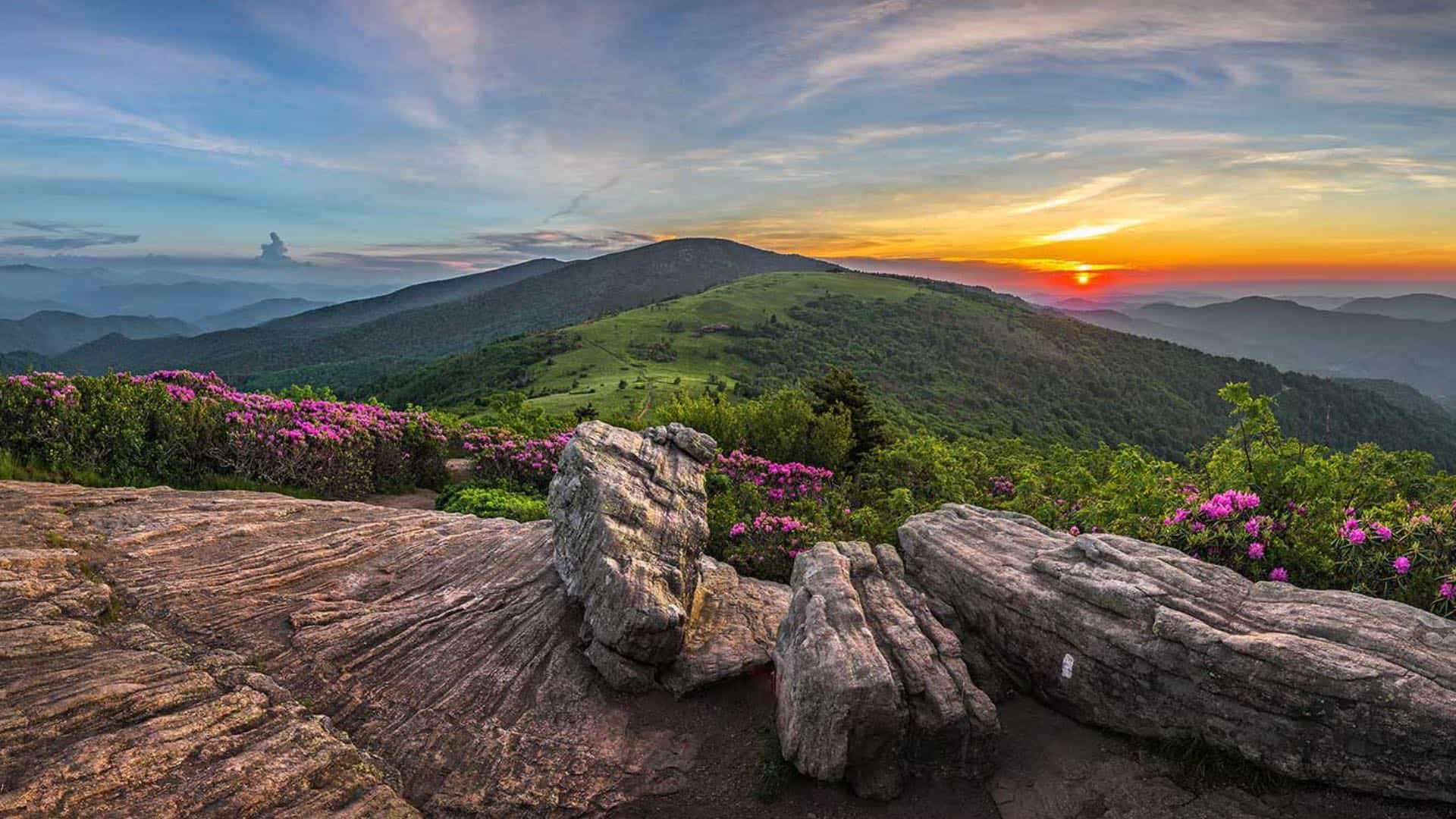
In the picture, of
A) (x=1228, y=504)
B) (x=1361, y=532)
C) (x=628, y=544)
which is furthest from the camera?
(x=628, y=544)

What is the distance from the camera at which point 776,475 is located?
19281mm

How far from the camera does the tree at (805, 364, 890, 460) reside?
25138 millimetres

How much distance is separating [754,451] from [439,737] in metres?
16.0

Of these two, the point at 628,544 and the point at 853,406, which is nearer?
the point at 628,544

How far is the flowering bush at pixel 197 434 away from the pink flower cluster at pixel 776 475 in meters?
9.14

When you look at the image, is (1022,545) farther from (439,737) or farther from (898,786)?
(439,737)

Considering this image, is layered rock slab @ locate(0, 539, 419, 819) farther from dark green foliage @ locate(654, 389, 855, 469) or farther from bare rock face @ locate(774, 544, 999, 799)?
dark green foliage @ locate(654, 389, 855, 469)

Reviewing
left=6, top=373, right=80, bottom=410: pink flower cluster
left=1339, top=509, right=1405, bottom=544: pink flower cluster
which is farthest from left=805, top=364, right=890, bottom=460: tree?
left=6, top=373, right=80, bottom=410: pink flower cluster

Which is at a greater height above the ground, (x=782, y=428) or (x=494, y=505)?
(x=782, y=428)

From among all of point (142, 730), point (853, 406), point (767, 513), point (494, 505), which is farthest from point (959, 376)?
point (142, 730)

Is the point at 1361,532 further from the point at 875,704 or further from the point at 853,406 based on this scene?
the point at 853,406

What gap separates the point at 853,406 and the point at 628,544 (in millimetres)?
16876

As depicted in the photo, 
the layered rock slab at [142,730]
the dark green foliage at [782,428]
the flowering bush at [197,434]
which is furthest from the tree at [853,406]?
the layered rock slab at [142,730]

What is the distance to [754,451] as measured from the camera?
23234mm
